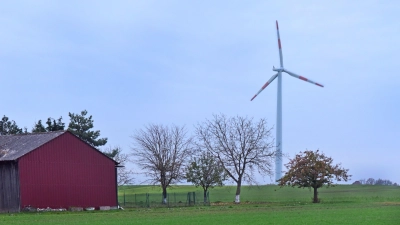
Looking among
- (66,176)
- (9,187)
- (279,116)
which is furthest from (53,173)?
(279,116)

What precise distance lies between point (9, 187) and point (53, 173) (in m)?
4.08

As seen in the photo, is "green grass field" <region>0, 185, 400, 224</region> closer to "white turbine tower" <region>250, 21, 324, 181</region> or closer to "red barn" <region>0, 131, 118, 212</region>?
"red barn" <region>0, 131, 118, 212</region>

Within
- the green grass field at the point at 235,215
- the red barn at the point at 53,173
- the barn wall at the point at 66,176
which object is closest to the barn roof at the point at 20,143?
the red barn at the point at 53,173

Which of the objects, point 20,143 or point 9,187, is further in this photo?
point 20,143

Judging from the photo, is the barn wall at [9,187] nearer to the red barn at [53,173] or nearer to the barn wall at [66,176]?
the red barn at [53,173]

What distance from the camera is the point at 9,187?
52.2 metres

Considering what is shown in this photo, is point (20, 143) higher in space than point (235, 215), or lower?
higher

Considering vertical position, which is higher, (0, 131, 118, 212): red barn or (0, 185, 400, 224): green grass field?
(0, 131, 118, 212): red barn

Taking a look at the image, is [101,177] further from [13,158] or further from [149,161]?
[149,161]

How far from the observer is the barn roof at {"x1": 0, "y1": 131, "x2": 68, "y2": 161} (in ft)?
175

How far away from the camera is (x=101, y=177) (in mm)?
59625

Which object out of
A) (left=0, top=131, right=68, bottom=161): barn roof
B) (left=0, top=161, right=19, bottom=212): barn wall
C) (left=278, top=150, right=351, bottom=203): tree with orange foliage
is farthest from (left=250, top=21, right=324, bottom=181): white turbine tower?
(left=0, top=161, right=19, bottom=212): barn wall

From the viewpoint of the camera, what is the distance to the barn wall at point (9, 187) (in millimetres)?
51906

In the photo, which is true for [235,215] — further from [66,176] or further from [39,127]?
[39,127]
